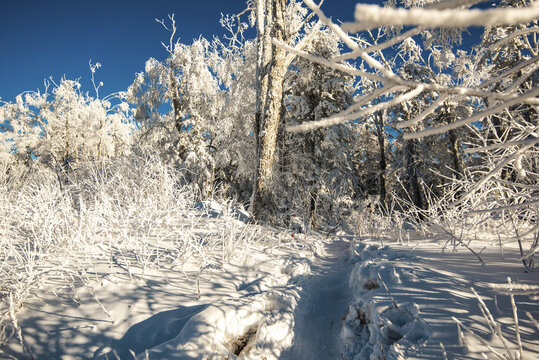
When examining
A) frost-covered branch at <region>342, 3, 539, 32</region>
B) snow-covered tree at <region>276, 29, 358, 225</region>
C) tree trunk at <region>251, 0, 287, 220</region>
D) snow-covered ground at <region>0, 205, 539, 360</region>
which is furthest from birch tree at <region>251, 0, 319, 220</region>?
frost-covered branch at <region>342, 3, 539, 32</region>

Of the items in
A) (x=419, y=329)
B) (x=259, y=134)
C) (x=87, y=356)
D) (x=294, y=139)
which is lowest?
(x=87, y=356)

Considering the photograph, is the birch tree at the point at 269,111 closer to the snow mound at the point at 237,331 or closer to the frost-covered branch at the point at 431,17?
the snow mound at the point at 237,331

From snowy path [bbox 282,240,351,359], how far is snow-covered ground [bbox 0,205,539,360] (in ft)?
0.04

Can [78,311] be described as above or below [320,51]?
below

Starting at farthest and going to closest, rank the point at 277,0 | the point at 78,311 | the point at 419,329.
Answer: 1. the point at 277,0
2. the point at 78,311
3. the point at 419,329

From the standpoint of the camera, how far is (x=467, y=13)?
43 cm

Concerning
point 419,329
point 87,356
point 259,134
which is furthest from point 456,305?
point 259,134

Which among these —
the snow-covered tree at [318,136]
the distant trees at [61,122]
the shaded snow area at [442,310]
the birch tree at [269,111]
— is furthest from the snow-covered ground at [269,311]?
the distant trees at [61,122]

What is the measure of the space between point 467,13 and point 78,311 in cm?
275

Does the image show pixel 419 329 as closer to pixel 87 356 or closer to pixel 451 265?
pixel 451 265

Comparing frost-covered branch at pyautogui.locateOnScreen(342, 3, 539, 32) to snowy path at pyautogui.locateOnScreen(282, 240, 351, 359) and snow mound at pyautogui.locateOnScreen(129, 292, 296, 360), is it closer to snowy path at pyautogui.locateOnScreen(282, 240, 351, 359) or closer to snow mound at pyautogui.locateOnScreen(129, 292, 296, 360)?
snow mound at pyautogui.locateOnScreen(129, 292, 296, 360)

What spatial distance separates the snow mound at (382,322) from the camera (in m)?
1.55

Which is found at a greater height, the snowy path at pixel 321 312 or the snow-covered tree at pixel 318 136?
the snow-covered tree at pixel 318 136

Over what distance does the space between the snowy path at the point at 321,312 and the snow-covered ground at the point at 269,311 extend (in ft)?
0.04
